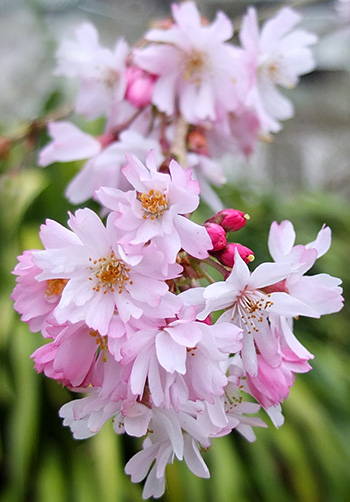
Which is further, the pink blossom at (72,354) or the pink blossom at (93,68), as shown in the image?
the pink blossom at (93,68)

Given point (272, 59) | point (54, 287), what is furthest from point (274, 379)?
point (272, 59)

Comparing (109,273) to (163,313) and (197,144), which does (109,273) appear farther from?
(197,144)

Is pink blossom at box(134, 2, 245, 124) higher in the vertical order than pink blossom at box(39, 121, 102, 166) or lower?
higher

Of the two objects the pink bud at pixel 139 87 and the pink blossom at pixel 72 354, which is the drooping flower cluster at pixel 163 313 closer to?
the pink blossom at pixel 72 354

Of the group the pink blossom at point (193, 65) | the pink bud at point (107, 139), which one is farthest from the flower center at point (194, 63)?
the pink bud at point (107, 139)

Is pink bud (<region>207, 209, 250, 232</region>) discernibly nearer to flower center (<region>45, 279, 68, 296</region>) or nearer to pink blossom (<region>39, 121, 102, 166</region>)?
flower center (<region>45, 279, 68, 296</region>)

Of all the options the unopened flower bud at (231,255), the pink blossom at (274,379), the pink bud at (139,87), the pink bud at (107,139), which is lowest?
the pink blossom at (274,379)

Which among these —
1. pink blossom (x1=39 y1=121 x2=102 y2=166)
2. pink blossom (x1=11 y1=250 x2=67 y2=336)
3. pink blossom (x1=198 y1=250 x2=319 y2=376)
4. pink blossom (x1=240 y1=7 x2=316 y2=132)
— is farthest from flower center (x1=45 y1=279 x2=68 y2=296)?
pink blossom (x1=240 y1=7 x2=316 y2=132)
